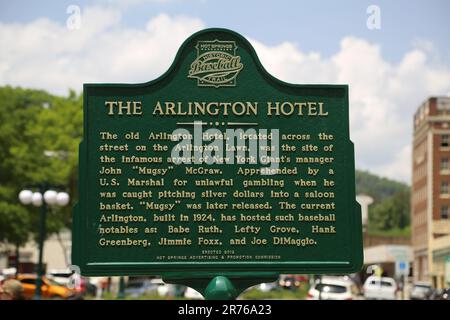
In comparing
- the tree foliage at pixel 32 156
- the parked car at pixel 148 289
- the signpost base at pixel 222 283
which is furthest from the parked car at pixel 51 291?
the signpost base at pixel 222 283

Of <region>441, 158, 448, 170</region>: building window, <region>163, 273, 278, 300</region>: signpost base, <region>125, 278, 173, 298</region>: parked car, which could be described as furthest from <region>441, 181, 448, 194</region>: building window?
<region>163, 273, 278, 300</region>: signpost base

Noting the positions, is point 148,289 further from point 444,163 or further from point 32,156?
point 444,163

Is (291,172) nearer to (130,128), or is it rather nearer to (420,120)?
(130,128)

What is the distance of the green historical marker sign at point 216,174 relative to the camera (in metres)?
11.8

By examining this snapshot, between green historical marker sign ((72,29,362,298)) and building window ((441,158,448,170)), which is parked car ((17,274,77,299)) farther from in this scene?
building window ((441,158,448,170))

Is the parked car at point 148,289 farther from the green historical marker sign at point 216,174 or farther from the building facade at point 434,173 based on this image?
the building facade at point 434,173

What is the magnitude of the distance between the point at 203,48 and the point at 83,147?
2.32 meters

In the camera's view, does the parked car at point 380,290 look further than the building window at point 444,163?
No

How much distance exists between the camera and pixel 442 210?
269 feet

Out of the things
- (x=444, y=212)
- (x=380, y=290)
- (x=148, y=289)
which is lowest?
(x=380, y=290)

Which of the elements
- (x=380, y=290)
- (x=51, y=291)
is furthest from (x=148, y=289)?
(x=380, y=290)

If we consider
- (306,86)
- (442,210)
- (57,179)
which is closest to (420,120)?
(442,210)

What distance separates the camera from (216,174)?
39.0 feet
